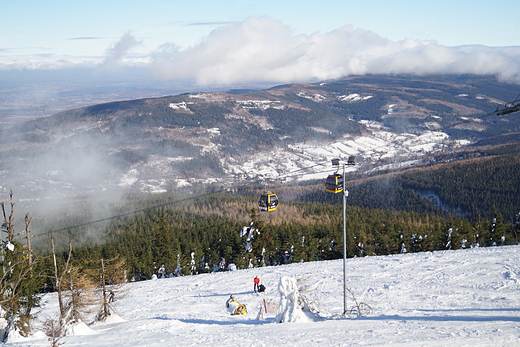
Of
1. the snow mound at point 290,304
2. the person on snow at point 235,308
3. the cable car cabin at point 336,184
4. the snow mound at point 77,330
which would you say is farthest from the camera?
the person on snow at point 235,308

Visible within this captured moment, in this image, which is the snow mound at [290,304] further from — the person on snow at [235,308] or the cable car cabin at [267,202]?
the cable car cabin at [267,202]

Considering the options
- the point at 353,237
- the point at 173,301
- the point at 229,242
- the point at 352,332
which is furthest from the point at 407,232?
the point at 352,332

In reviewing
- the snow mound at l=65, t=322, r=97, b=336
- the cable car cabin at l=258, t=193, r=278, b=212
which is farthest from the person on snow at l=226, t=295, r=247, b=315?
the cable car cabin at l=258, t=193, r=278, b=212

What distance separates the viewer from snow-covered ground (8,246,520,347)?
17.6 metres

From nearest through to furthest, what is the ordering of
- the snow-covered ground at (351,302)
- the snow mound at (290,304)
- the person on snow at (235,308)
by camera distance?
the snow-covered ground at (351,302)
the snow mound at (290,304)
the person on snow at (235,308)

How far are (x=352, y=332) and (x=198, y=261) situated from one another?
53329 millimetres

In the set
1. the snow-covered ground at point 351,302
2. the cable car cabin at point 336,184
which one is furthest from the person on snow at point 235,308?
the cable car cabin at point 336,184

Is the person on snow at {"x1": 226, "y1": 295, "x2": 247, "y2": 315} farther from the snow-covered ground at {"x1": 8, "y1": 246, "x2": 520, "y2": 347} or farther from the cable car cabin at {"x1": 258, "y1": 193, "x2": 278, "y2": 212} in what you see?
the cable car cabin at {"x1": 258, "y1": 193, "x2": 278, "y2": 212}

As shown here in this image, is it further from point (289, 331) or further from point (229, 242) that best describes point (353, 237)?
point (289, 331)

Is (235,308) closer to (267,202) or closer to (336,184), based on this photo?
(336,184)

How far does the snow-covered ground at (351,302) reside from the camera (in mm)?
17609

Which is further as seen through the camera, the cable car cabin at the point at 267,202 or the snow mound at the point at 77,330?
the cable car cabin at the point at 267,202

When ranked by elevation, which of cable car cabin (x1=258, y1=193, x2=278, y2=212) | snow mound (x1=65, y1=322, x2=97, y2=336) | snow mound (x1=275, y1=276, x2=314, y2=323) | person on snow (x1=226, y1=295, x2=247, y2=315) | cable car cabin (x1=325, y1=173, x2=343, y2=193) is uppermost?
cable car cabin (x1=325, y1=173, x2=343, y2=193)

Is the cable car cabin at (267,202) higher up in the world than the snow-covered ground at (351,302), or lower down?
higher up
